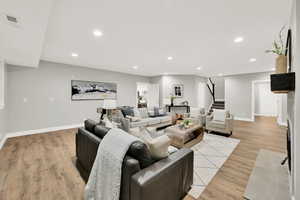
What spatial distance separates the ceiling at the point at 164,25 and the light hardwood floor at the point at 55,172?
2.57 meters

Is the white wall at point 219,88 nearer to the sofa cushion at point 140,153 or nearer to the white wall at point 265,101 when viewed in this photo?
the white wall at point 265,101

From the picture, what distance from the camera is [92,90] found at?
560cm

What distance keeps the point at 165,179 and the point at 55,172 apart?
204 centimetres

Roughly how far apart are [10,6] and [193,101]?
24.5 ft

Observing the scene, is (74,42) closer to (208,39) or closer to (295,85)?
(208,39)

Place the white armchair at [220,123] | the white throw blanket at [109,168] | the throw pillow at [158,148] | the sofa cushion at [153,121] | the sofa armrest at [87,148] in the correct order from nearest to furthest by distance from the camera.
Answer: the white throw blanket at [109,168], the throw pillow at [158,148], the sofa armrest at [87,148], the white armchair at [220,123], the sofa cushion at [153,121]

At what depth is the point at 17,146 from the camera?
3217 millimetres

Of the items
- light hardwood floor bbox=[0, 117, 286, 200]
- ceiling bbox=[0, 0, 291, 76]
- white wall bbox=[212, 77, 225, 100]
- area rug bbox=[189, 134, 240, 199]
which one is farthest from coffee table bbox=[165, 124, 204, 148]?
white wall bbox=[212, 77, 225, 100]

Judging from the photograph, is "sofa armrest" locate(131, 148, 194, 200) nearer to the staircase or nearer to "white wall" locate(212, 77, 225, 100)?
the staircase

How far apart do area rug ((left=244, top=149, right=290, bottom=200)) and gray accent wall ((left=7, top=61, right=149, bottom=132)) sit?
219 inches

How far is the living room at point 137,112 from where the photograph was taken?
143cm

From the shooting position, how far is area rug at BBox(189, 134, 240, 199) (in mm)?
1914

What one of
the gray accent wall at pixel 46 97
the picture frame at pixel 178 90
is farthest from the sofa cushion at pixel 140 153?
the picture frame at pixel 178 90

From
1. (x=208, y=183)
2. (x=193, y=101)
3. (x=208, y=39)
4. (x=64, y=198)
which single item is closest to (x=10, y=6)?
(x=64, y=198)
